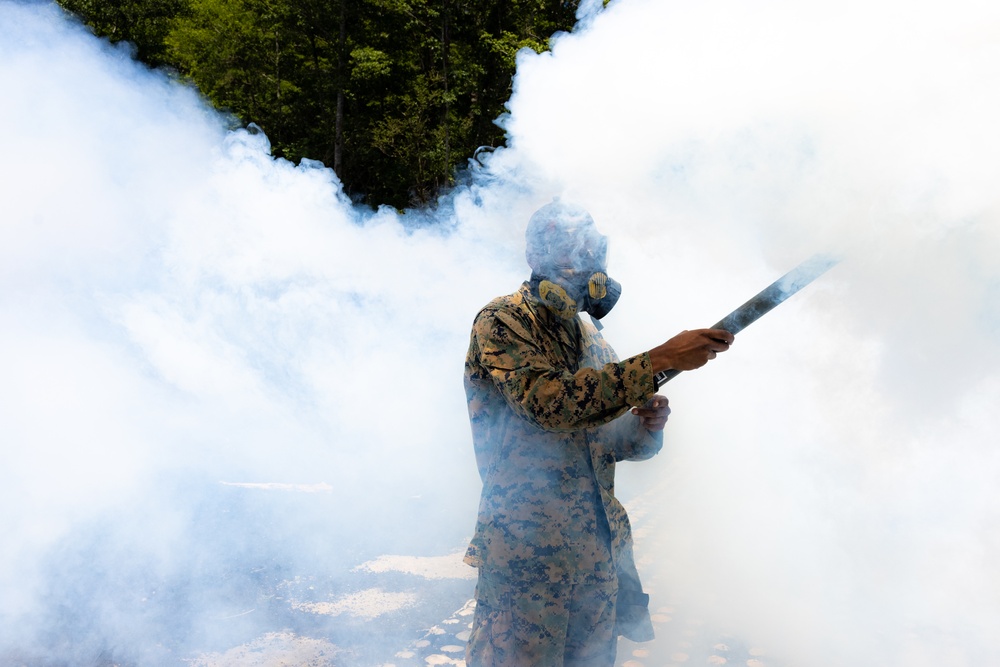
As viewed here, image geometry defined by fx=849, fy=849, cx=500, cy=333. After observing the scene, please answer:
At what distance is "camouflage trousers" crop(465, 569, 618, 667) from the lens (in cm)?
231

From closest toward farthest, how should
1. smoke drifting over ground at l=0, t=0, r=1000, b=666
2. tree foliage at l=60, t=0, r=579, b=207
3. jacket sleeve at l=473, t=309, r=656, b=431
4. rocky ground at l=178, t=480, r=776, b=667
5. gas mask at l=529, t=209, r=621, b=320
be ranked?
jacket sleeve at l=473, t=309, r=656, b=431, gas mask at l=529, t=209, r=621, b=320, smoke drifting over ground at l=0, t=0, r=1000, b=666, rocky ground at l=178, t=480, r=776, b=667, tree foliage at l=60, t=0, r=579, b=207

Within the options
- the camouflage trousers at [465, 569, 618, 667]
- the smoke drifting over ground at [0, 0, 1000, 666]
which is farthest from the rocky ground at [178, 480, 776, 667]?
the camouflage trousers at [465, 569, 618, 667]

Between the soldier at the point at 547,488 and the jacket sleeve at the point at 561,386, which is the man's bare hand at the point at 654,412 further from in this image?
the jacket sleeve at the point at 561,386

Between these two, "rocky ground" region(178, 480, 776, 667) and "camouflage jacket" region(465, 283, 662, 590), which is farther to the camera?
"rocky ground" region(178, 480, 776, 667)

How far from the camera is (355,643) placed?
3.94 metres

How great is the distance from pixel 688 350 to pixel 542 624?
0.86 meters

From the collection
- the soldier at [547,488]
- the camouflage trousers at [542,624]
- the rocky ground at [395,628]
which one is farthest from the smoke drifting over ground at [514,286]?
the camouflage trousers at [542,624]

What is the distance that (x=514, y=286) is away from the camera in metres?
7.32

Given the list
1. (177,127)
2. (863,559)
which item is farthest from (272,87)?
(863,559)

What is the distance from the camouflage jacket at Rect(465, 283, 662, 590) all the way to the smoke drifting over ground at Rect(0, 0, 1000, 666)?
0.96 meters

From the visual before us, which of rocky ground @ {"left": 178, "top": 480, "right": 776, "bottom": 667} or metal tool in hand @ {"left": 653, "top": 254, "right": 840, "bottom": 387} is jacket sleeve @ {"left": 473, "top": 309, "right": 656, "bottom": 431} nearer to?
metal tool in hand @ {"left": 653, "top": 254, "right": 840, "bottom": 387}

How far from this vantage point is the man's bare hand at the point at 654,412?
7.98ft

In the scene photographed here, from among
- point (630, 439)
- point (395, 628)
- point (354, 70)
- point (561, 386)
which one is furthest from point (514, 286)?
point (354, 70)

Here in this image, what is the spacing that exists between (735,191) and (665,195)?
0.53 meters
